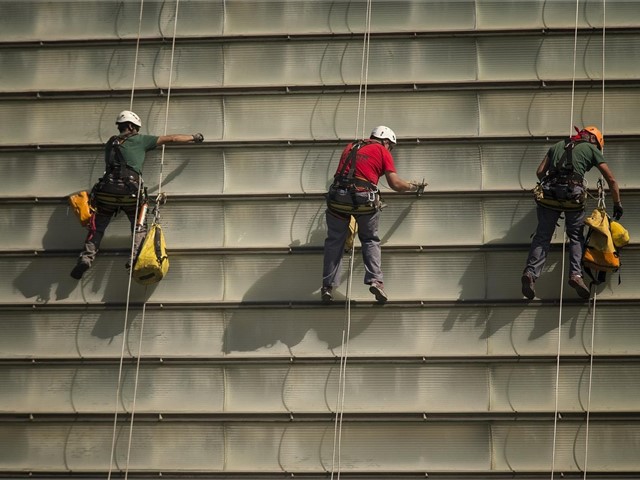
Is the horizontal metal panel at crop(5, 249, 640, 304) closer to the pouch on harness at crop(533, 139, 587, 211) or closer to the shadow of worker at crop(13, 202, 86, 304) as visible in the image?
the shadow of worker at crop(13, 202, 86, 304)

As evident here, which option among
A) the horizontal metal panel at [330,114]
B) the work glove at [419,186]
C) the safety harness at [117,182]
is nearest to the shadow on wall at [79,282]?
the safety harness at [117,182]

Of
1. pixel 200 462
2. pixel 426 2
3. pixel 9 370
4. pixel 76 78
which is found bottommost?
pixel 200 462

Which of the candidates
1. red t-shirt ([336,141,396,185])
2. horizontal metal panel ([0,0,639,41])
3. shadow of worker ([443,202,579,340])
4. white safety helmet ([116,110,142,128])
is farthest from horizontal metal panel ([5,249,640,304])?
horizontal metal panel ([0,0,639,41])

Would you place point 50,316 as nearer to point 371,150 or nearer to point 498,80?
point 371,150

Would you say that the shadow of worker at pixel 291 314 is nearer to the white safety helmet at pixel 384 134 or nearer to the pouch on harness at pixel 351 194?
the pouch on harness at pixel 351 194

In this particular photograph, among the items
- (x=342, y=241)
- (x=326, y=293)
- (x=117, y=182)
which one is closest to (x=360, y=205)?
(x=342, y=241)

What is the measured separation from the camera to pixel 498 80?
1318 centimetres

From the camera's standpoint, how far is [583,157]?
40.1ft

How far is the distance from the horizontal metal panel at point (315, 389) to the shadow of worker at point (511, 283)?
0.46 m

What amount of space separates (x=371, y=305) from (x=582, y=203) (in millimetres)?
2505

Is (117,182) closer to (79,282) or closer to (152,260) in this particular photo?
(152,260)

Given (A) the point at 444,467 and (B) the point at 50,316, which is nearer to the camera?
(A) the point at 444,467

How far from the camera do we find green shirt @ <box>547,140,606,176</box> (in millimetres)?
12195

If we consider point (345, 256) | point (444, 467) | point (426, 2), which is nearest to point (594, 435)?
point (444, 467)
